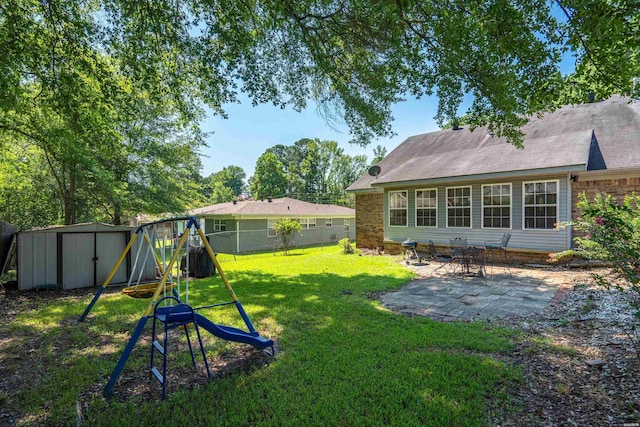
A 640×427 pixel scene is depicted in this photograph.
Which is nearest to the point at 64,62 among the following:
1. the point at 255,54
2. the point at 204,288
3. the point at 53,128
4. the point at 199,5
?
the point at 53,128

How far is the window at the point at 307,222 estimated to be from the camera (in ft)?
75.2

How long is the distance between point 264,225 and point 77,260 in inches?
497

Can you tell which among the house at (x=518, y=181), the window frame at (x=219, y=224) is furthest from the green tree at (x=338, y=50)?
the window frame at (x=219, y=224)

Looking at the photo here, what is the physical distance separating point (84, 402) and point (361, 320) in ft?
12.0

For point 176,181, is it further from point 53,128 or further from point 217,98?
point 217,98

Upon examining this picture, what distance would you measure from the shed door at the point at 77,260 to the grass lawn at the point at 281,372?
2355mm

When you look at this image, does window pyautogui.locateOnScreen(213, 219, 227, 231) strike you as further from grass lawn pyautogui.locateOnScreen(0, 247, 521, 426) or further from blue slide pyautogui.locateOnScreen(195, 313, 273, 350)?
blue slide pyautogui.locateOnScreen(195, 313, 273, 350)

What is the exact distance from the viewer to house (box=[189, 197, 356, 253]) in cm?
1958

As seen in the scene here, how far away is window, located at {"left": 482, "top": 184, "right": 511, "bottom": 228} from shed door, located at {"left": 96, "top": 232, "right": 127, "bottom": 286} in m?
11.5

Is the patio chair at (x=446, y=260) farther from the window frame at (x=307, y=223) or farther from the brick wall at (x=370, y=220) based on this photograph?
the window frame at (x=307, y=223)

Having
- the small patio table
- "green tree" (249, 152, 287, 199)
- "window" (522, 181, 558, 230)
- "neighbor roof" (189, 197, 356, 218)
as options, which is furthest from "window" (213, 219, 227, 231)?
"green tree" (249, 152, 287, 199)

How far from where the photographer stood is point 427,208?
497 inches

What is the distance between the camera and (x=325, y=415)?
273cm

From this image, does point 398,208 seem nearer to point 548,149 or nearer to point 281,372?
point 548,149
